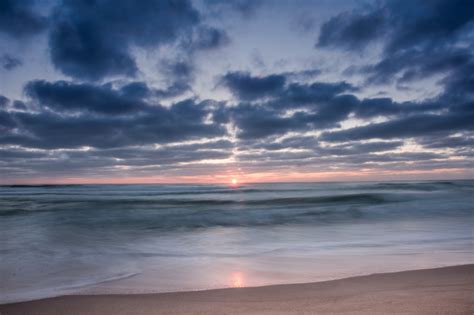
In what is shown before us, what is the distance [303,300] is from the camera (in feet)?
10.9

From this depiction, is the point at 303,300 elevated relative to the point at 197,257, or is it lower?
elevated

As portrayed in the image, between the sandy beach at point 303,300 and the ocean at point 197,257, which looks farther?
the ocean at point 197,257

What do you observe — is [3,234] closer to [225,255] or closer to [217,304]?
[225,255]

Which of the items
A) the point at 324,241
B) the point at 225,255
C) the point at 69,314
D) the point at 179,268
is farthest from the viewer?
the point at 324,241

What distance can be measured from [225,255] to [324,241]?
312 cm

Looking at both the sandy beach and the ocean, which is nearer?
the sandy beach

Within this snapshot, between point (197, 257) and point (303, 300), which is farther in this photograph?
point (197, 257)

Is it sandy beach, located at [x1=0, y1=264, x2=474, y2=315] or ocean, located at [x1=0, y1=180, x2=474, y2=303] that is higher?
sandy beach, located at [x1=0, y1=264, x2=474, y2=315]

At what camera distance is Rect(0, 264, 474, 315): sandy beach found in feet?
9.72

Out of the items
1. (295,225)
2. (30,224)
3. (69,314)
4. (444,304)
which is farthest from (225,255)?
(30,224)

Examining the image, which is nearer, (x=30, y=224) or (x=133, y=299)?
(x=133, y=299)

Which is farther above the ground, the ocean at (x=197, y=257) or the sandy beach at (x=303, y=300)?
the sandy beach at (x=303, y=300)

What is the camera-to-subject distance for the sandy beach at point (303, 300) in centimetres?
296

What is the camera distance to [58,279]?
478 centimetres
